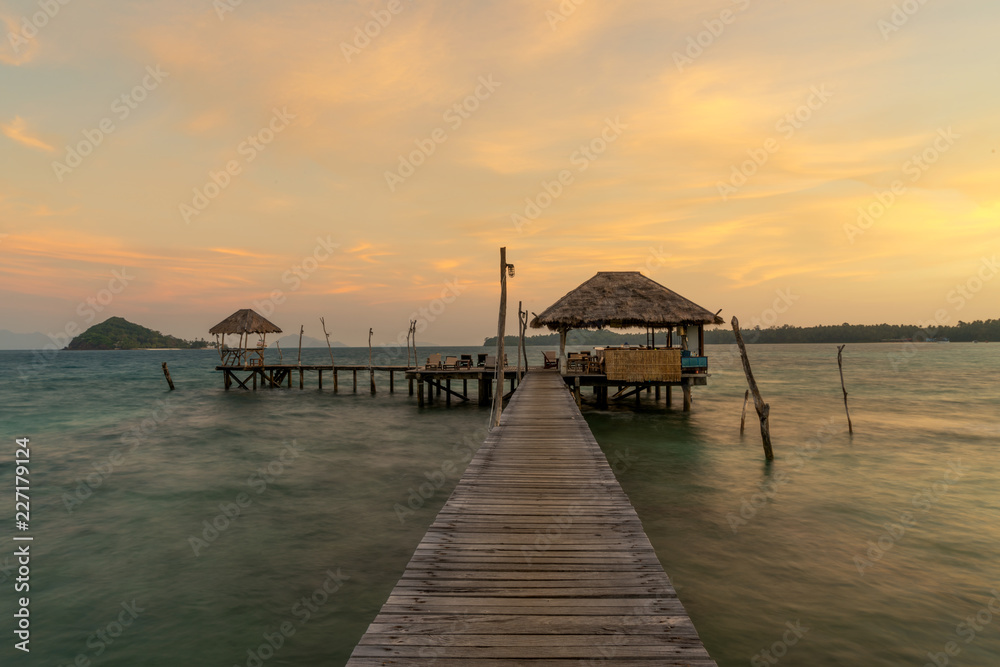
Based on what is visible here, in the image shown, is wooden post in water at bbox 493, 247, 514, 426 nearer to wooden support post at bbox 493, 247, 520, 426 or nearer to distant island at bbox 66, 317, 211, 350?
wooden support post at bbox 493, 247, 520, 426

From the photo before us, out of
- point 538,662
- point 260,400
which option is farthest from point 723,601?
point 260,400

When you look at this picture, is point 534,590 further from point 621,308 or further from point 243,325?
point 243,325

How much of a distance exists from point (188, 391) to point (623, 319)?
36468mm

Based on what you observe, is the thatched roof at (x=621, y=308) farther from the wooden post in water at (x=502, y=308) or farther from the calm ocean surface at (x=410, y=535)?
the wooden post in water at (x=502, y=308)

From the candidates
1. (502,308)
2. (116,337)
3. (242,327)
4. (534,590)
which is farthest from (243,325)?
(116,337)

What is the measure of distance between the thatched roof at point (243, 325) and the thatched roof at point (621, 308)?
79.9 ft

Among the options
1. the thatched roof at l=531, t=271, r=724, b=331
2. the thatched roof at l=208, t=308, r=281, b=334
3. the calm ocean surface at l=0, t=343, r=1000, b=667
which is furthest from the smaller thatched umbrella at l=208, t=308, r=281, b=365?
the thatched roof at l=531, t=271, r=724, b=331

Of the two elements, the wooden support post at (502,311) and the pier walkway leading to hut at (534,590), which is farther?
the wooden support post at (502,311)

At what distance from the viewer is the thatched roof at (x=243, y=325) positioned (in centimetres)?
3762

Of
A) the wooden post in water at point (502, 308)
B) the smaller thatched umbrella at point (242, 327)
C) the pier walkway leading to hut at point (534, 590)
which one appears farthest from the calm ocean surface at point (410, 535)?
the smaller thatched umbrella at point (242, 327)

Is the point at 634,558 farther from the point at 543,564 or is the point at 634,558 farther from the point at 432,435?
the point at 432,435

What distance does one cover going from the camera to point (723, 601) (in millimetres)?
6637

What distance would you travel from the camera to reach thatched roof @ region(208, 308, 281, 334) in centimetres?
3762

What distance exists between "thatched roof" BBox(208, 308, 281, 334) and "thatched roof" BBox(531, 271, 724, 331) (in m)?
24.3
